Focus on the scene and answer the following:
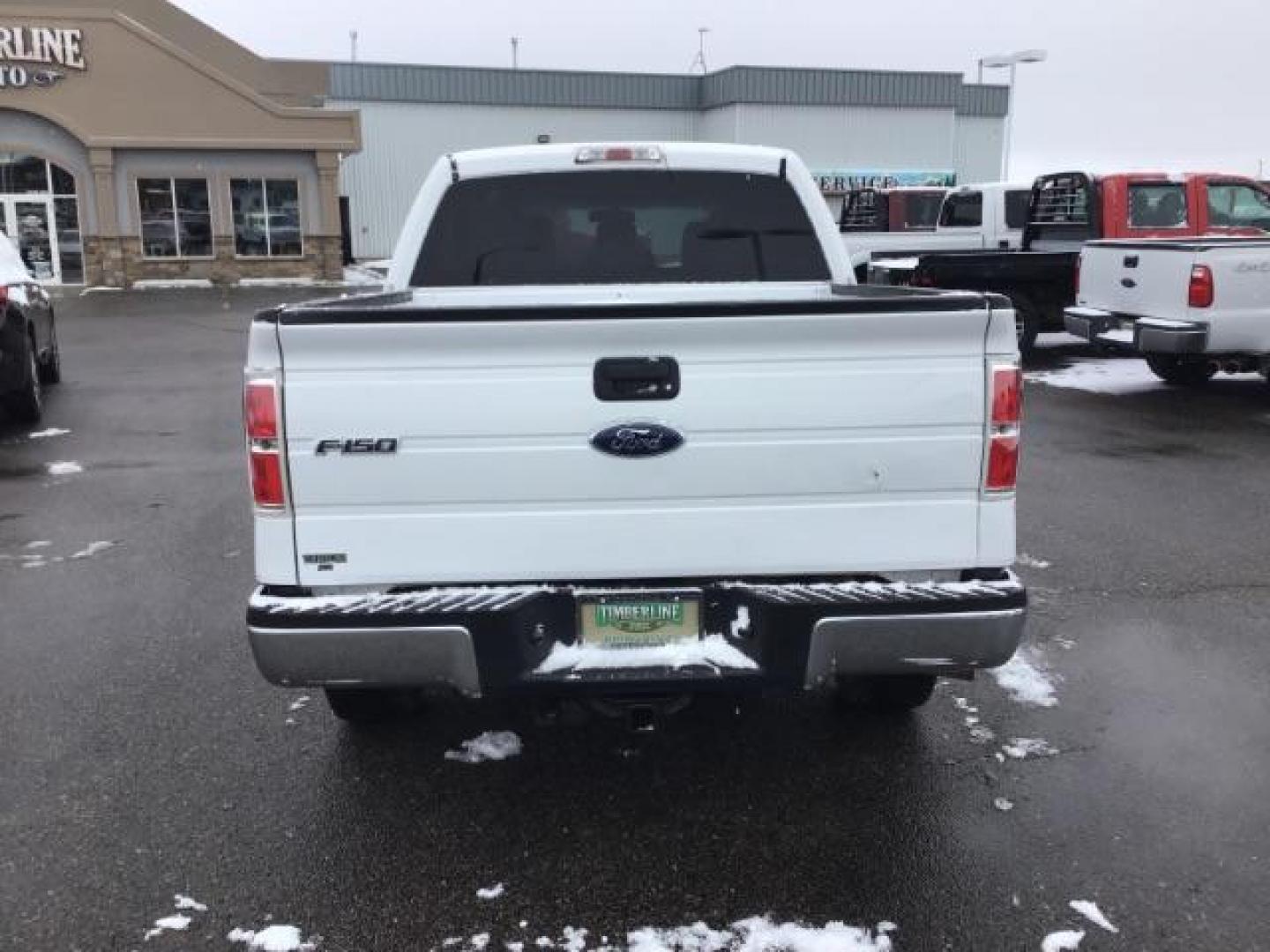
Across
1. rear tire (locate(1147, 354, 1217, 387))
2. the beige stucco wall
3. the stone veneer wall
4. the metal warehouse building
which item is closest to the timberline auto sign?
the beige stucco wall

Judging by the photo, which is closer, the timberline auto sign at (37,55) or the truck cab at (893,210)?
the truck cab at (893,210)

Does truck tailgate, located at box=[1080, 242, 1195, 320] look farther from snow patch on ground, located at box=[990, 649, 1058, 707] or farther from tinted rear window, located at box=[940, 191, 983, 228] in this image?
tinted rear window, located at box=[940, 191, 983, 228]

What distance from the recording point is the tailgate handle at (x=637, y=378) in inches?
121

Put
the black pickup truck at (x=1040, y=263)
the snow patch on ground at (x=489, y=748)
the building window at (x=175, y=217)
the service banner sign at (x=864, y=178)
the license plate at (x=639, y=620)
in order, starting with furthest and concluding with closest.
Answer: the service banner sign at (x=864, y=178) → the building window at (x=175, y=217) → the black pickup truck at (x=1040, y=263) → the snow patch on ground at (x=489, y=748) → the license plate at (x=639, y=620)

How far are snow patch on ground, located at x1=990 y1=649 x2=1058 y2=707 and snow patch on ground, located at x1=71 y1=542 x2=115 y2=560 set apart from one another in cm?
498

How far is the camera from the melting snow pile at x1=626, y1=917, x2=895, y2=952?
2.96m

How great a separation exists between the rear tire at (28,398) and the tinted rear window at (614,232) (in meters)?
7.07

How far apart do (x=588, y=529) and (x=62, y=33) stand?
101 feet

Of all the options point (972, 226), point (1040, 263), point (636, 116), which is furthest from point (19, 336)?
point (636, 116)

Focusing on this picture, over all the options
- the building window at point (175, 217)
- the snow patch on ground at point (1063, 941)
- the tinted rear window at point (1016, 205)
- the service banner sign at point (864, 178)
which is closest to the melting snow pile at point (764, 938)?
the snow patch on ground at point (1063, 941)

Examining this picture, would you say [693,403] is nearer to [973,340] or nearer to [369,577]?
[973,340]

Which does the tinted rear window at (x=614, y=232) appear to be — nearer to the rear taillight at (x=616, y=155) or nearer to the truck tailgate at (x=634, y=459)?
the rear taillight at (x=616, y=155)

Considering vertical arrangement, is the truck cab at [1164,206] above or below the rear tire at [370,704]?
above

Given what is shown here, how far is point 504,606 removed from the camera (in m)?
3.09
